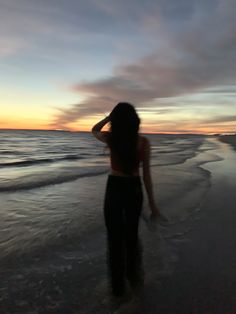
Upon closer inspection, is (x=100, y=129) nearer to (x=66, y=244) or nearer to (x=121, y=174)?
(x=121, y=174)

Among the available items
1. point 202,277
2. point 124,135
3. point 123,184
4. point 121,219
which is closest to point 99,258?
point 202,277

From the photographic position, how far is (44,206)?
30.8 ft

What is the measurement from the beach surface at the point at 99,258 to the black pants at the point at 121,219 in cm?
35

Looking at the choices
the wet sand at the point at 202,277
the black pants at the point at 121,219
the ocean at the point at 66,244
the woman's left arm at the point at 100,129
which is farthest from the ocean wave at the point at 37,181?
the woman's left arm at the point at 100,129

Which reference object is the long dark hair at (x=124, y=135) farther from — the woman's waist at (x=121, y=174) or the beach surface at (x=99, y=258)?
the beach surface at (x=99, y=258)

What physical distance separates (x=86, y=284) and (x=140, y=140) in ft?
6.50

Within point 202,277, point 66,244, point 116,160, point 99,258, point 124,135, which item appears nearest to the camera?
point 124,135

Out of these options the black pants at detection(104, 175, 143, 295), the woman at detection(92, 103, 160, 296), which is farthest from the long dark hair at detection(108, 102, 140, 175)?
the black pants at detection(104, 175, 143, 295)

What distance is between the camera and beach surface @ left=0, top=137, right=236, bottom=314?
166 inches

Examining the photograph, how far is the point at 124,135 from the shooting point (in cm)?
388

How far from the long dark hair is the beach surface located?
1572 mm

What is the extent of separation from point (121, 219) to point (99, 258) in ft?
5.50

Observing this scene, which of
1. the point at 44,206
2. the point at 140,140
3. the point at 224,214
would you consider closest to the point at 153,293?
the point at 140,140

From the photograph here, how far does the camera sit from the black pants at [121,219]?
4094mm
